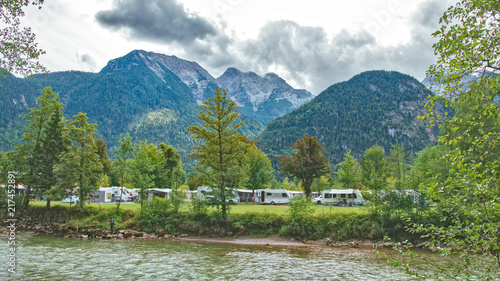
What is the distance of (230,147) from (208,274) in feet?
55.4

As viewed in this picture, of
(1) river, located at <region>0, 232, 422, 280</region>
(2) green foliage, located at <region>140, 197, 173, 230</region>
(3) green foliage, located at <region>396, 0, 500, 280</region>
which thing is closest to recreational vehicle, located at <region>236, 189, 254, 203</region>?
(2) green foliage, located at <region>140, 197, 173, 230</region>

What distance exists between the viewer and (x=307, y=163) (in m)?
45.5

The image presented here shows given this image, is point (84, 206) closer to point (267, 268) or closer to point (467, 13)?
point (267, 268)

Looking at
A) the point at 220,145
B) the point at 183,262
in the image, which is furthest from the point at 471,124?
the point at 220,145

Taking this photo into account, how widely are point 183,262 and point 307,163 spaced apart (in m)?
Result: 30.0

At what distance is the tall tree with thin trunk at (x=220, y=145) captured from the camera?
31.1m

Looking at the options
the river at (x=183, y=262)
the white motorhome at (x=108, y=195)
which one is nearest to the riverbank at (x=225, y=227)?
the river at (x=183, y=262)

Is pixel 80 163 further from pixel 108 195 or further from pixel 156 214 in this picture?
pixel 108 195

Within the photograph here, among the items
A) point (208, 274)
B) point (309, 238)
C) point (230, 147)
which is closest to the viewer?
point (208, 274)

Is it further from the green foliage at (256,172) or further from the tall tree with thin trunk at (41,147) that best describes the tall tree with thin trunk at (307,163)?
the tall tree with thin trunk at (41,147)

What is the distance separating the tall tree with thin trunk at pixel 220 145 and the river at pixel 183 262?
7.22 m

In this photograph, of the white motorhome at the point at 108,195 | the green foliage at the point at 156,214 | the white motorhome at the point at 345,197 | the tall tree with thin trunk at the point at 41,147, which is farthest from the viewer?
the white motorhome at the point at 108,195

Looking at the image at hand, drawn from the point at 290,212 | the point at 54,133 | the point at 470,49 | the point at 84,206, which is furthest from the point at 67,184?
the point at 470,49

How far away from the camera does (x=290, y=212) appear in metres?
29.8
